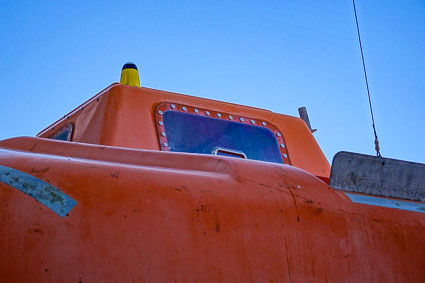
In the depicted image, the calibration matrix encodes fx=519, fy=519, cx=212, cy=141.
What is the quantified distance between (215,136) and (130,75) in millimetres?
692

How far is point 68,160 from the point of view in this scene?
137 cm

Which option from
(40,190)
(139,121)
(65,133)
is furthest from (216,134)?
(40,190)

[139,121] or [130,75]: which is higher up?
[130,75]

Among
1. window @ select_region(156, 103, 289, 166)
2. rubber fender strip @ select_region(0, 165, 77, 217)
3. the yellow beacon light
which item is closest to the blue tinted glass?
window @ select_region(156, 103, 289, 166)

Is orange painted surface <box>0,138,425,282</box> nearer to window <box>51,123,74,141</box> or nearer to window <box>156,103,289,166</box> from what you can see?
window <box>156,103,289,166</box>

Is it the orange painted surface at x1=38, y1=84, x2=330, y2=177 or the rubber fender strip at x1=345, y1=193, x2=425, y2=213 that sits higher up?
the orange painted surface at x1=38, y1=84, x2=330, y2=177

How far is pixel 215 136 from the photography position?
250cm

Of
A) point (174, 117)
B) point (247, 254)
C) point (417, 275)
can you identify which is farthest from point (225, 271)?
point (174, 117)

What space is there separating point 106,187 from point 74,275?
9.0 inches

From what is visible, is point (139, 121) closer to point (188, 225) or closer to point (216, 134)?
point (216, 134)

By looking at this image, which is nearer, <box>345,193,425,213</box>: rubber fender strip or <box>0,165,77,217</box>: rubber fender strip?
<box>0,165,77,217</box>: rubber fender strip

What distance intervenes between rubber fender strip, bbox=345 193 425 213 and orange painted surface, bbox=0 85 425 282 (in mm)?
19

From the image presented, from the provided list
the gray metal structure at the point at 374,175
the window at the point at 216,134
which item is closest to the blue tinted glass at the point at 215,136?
the window at the point at 216,134

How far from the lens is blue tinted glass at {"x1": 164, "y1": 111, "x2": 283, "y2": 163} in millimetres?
2379
